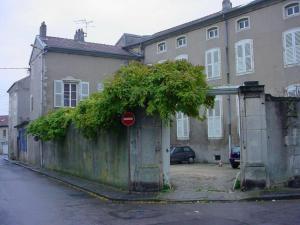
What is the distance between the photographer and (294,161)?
13891mm

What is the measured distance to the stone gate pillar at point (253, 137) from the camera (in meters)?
13.0

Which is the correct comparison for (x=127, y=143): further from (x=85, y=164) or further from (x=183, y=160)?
(x=183, y=160)

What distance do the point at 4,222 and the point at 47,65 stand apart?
22.3 m

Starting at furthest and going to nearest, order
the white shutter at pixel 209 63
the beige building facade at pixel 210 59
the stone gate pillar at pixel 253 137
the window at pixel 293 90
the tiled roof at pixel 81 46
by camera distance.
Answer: the tiled roof at pixel 81 46, the white shutter at pixel 209 63, the beige building facade at pixel 210 59, the window at pixel 293 90, the stone gate pillar at pixel 253 137

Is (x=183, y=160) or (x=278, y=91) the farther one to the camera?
(x=183, y=160)

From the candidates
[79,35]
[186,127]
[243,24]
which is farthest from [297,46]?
[79,35]

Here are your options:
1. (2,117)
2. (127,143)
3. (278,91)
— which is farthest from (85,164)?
(2,117)

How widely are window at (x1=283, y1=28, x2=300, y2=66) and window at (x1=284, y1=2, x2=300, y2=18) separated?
0.95 meters

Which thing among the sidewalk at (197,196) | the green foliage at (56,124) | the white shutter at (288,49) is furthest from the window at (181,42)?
the sidewalk at (197,196)

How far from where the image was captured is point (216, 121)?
27.6 metres

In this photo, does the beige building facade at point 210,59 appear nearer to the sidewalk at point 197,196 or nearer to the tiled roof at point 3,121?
the sidewalk at point 197,196

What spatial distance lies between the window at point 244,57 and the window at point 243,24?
871mm

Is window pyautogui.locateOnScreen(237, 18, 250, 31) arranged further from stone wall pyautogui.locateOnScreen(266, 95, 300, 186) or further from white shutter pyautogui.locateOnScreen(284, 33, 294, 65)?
stone wall pyautogui.locateOnScreen(266, 95, 300, 186)

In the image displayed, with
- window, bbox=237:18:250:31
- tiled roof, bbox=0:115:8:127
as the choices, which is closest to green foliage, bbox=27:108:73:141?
window, bbox=237:18:250:31
